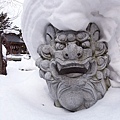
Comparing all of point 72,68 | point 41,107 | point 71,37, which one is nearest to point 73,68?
point 72,68

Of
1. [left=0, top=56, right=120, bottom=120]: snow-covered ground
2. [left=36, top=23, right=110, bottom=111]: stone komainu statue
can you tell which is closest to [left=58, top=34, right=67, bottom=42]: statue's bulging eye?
[left=36, top=23, right=110, bottom=111]: stone komainu statue

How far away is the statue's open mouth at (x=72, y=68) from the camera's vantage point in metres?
1.06

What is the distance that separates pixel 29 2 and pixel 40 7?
8 cm

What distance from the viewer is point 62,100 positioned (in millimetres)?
1089

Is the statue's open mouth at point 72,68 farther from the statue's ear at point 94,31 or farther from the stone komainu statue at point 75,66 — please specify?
the statue's ear at point 94,31

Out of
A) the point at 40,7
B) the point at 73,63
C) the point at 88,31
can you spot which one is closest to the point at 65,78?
the point at 73,63

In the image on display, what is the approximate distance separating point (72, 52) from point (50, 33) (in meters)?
0.17

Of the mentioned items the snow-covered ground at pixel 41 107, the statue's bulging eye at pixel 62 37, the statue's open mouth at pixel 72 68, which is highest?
the statue's bulging eye at pixel 62 37

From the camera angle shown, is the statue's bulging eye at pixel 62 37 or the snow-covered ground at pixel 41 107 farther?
the statue's bulging eye at pixel 62 37

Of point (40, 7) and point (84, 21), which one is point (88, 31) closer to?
point (84, 21)

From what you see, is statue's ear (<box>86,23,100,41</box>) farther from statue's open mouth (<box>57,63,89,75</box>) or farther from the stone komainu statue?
statue's open mouth (<box>57,63,89,75</box>)

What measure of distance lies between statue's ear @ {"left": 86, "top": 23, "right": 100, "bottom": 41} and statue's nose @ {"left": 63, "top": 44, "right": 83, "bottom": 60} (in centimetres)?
12

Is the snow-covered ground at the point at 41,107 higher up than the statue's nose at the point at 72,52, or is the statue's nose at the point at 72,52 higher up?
the statue's nose at the point at 72,52

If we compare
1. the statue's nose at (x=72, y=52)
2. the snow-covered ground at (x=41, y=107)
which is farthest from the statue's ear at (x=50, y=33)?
the snow-covered ground at (x=41, y=107)
